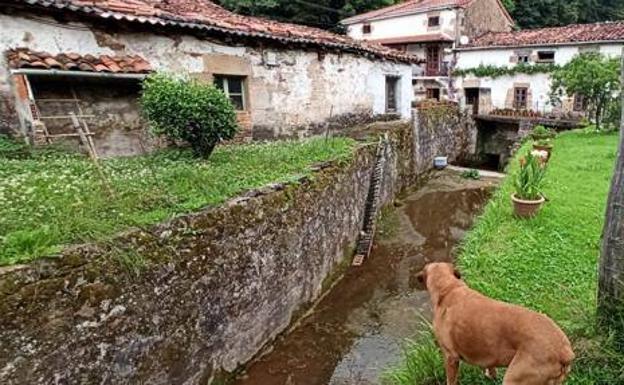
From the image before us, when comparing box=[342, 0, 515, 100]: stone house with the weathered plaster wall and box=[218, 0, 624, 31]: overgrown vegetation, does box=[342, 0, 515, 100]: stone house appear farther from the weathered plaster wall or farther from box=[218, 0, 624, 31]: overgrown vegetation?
the weathered plaster wall

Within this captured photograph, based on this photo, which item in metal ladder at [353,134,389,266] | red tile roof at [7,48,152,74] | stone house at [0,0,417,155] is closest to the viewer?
red tile roof at [7,48,152,74]

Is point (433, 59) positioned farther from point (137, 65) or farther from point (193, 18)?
point (137, 65)

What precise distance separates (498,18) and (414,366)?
112ft

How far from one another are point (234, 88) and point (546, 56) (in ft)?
74.4

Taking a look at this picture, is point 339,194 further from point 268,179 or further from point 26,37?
point 26,37

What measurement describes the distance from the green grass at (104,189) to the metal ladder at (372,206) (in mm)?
2417

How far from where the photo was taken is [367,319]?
6977 mm

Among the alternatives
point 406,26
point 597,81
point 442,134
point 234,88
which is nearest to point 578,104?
point 597,81

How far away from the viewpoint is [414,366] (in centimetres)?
416

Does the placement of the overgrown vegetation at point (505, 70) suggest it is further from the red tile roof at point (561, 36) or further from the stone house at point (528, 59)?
the red tile roof at point (561, 36)

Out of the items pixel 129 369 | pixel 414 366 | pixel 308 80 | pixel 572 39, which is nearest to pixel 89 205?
pixel 129 369

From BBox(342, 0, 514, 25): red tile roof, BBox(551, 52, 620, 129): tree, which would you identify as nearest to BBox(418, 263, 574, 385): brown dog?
BBox(551, 52, 620, 129): tree

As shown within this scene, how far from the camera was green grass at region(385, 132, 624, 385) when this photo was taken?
353 cm

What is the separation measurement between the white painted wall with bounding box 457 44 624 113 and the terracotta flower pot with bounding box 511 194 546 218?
Answer: 64.5 ft
